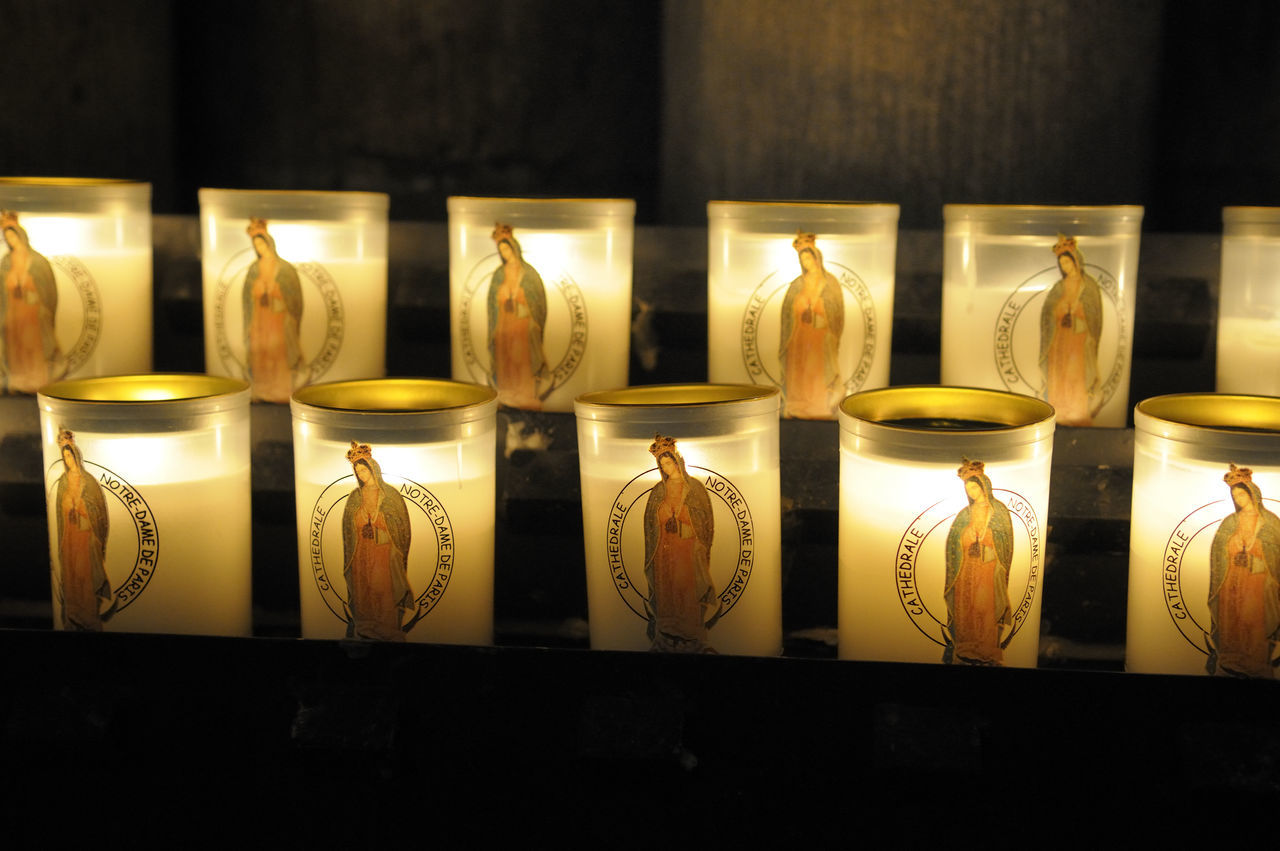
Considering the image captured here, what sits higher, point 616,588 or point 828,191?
point 828,191

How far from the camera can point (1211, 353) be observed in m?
1.00

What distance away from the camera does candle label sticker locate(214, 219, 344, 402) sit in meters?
0.92

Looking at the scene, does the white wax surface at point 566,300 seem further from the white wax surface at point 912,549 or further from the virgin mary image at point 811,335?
the white wax surface at point 912,549

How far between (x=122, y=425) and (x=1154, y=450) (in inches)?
25.2

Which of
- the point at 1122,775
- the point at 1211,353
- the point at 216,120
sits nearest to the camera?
the point at 1122,775

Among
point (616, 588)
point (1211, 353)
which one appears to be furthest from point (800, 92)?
point (616, 588)

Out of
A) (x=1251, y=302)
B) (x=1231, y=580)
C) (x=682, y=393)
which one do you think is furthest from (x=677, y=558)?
(x=1251, y=302)

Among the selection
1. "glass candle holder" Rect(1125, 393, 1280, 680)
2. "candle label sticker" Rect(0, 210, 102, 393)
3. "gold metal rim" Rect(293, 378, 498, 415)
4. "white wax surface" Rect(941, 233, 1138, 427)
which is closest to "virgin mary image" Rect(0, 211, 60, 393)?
"candle label sticker" Rect(0, 210, 102, 393)

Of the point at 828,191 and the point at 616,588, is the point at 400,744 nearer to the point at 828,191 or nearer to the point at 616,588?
the point at 616,588

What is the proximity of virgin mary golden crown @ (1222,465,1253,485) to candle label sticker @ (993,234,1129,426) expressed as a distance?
0.18 metres

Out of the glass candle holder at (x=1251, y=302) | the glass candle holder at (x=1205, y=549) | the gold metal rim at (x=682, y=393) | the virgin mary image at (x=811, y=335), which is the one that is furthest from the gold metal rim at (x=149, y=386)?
the glass candle holder at (x=1251, y=302)

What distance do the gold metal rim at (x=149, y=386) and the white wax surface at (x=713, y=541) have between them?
0.90 ft

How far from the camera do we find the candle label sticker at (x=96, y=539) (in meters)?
0.78

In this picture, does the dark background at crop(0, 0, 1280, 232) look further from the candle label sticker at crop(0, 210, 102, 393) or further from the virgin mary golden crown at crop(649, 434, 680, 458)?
the virgin mary golden crown at crop(649, 434, 680, 458)
